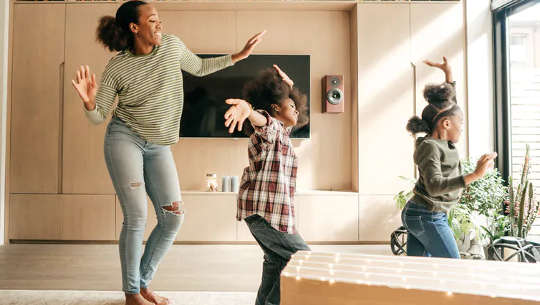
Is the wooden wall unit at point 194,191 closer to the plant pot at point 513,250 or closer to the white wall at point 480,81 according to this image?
the white wall at point 480,81

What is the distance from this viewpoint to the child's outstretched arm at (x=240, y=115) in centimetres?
113

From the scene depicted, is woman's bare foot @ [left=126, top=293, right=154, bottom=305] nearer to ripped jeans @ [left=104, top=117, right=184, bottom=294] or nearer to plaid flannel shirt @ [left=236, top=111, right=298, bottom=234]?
ripped jeans @ [left=104, top=117, right=184, bottom=294]

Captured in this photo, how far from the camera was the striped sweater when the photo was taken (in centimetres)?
162

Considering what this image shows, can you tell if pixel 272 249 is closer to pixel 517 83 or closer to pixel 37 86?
pixel 517 83

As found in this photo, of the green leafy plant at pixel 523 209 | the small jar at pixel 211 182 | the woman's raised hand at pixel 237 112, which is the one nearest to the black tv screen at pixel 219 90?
the small jar at pixel 211 182

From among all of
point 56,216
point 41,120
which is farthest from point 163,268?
point 41,120

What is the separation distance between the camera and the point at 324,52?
3.56m

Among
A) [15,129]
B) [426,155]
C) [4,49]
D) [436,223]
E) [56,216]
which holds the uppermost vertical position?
[4,49]

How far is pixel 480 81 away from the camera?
330cm

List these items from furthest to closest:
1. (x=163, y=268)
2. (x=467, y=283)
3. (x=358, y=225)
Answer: (x=358, y=225) → (x=163, y=268) → (x=467, y=283)

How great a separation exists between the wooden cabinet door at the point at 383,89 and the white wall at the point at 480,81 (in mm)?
526

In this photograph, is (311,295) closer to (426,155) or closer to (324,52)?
(426,155)

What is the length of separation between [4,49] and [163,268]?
2455 mm

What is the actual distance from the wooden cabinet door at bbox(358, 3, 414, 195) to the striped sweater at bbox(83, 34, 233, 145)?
6.82 feet
